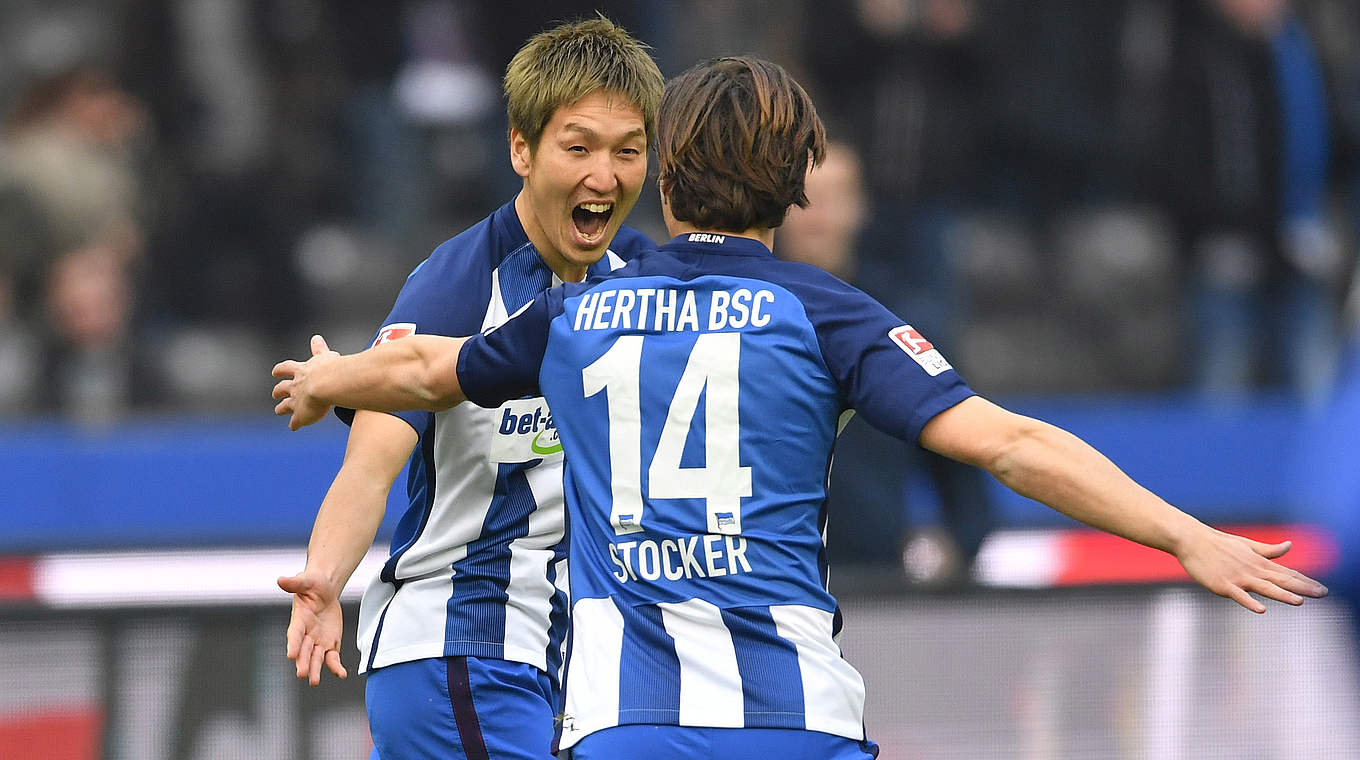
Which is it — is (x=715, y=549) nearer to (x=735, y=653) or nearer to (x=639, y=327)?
(x=735, y=653)

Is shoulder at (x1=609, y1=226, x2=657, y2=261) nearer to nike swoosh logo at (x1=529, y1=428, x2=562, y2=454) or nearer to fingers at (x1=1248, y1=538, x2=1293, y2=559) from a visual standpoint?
nike swoosh logo at (x1=529, y1=428, x2=562, y2=454)

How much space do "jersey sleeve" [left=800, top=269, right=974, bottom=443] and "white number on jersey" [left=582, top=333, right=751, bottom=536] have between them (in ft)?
0.47

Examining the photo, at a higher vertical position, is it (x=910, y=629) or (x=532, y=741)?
(x=910, y=629)

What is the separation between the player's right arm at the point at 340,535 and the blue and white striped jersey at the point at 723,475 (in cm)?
50

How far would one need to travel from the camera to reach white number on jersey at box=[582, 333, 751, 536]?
2.54m

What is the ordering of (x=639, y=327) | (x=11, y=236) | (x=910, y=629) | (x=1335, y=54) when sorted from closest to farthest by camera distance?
(x=639, y=327) → (x=910, y=629) → (x=11, y=236) → (x=1335, y=54)

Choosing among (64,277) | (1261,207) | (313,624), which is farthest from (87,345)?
(1261,207)

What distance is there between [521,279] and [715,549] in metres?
0.94

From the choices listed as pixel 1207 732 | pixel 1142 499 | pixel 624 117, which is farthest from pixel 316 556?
pixel 1207 732

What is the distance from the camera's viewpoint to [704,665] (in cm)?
253

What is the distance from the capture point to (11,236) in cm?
774

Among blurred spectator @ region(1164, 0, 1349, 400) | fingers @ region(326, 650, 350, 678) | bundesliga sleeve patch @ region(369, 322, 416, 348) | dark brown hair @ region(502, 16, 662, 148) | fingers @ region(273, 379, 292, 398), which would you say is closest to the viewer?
fingers @ region(326, 650, 350, 678)

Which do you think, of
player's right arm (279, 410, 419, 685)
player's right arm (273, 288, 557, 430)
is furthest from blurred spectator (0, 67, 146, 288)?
player's right arm (273, 288, 557, 430)

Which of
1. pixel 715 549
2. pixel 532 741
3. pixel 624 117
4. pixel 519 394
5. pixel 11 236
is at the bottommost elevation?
pixel 532 741
